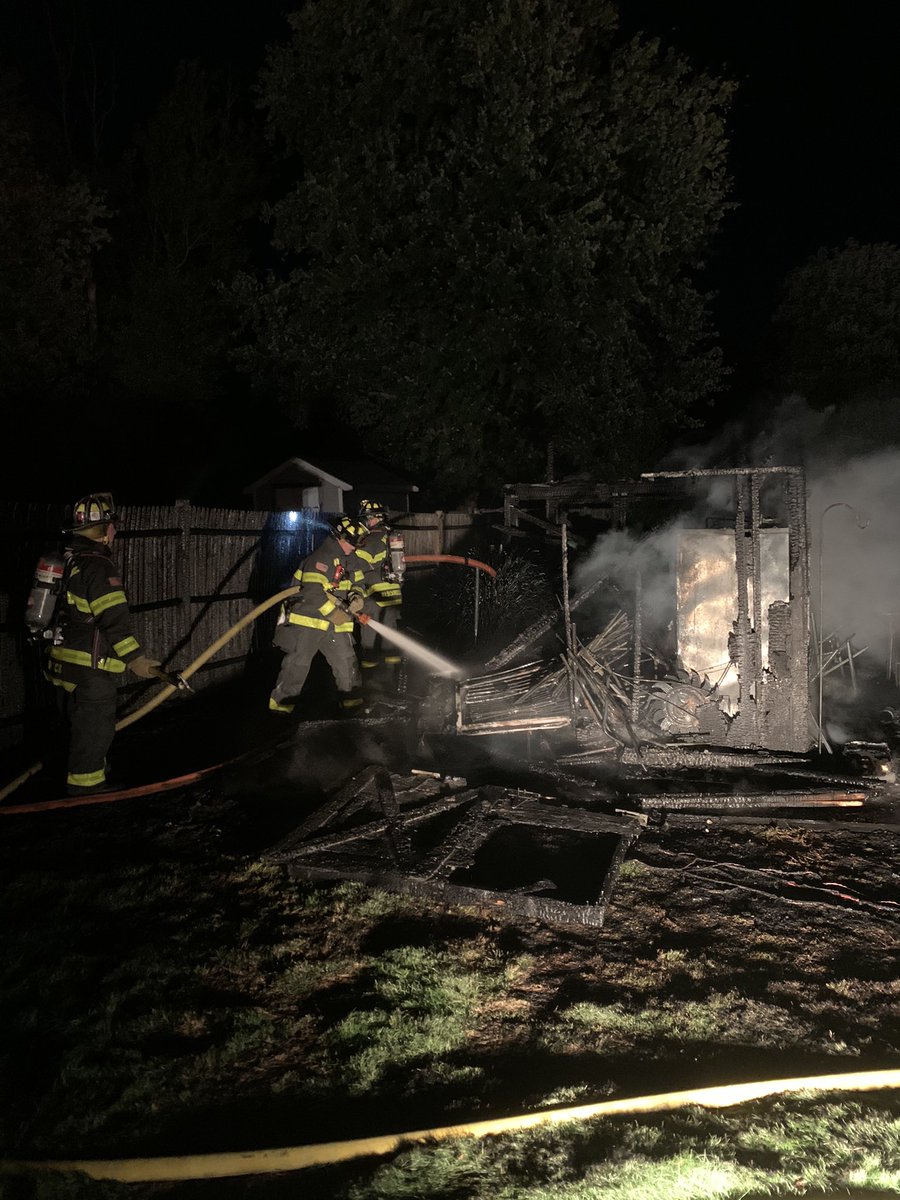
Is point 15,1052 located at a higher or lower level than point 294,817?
lower

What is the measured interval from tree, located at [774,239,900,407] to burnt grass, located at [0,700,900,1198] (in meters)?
22.1

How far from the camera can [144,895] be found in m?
4.05

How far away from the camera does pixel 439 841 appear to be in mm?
4637

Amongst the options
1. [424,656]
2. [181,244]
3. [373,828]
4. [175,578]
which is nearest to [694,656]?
[424,656]

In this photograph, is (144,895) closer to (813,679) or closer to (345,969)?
(345,969)

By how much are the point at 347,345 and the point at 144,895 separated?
14262 millimetres

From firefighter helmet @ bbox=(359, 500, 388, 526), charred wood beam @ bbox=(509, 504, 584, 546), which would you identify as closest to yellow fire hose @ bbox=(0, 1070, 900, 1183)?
firefighter helmet @ bbox=(359, 500, 388, 526)

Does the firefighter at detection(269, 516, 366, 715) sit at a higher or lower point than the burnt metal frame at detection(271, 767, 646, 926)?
higher

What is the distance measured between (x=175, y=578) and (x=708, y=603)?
17.9ft

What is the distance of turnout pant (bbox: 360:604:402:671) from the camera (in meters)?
9.80

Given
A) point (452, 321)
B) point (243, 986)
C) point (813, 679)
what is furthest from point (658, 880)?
point (452, 321)

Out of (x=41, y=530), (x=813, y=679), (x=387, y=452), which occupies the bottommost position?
(x=813, y=679)

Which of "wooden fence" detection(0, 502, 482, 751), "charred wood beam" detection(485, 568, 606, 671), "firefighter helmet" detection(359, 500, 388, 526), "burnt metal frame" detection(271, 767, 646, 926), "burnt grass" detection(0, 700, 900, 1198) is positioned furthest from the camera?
"firefighter helmet" detection(359, 500, 388, 526)

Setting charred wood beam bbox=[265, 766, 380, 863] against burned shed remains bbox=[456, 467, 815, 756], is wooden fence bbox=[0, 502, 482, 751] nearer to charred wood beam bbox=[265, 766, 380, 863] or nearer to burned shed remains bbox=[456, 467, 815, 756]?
charred wood beam bbox=[265, 766, 380, 863]
